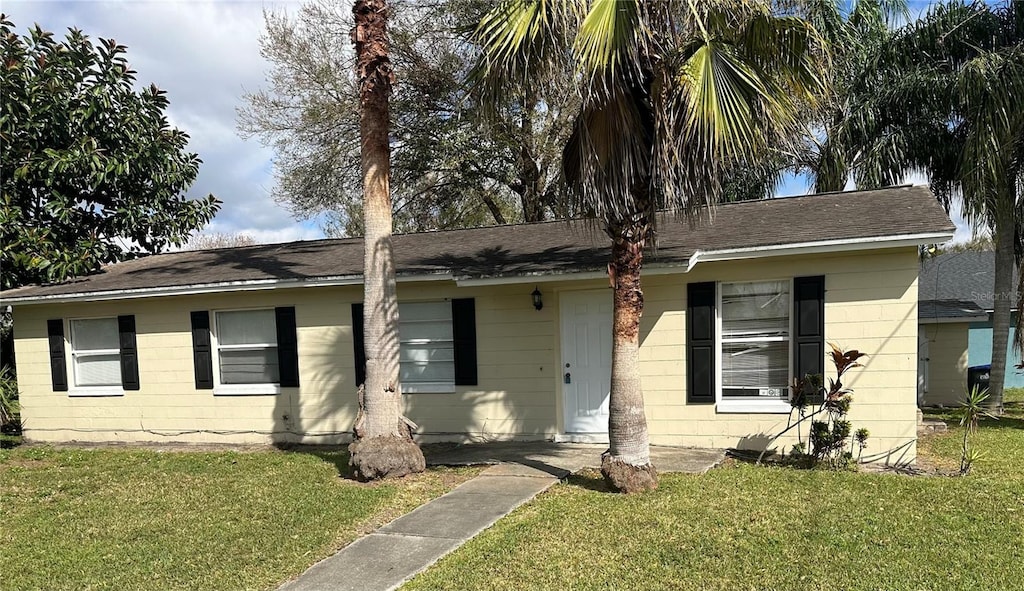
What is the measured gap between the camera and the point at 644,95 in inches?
246

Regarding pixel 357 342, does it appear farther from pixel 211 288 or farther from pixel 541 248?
pixel 541 248

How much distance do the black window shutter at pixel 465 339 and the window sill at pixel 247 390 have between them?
10.6ft

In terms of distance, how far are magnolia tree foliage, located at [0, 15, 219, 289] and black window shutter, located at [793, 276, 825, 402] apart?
13.0m

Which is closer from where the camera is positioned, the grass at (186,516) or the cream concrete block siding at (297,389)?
the grass at (186,516)

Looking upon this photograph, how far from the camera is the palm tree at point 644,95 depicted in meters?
5.73

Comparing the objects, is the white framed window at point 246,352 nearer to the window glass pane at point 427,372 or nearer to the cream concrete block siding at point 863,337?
the window glass pane at point 427,372

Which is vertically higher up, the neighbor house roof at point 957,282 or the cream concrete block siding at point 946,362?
the neighbor house roof at point 957,282

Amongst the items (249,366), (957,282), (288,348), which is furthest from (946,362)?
(249,366)

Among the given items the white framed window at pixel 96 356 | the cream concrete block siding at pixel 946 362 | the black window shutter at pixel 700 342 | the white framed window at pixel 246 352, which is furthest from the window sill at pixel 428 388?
the cream concrete block siding at pixel 946 362

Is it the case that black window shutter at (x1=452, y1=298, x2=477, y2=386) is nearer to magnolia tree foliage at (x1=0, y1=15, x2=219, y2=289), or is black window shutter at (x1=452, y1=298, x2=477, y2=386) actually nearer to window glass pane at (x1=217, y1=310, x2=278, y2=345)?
window glass pane at (x1=217, y1=310, x2=278, y2=345)

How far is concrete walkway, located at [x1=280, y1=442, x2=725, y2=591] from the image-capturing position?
15.7 feet

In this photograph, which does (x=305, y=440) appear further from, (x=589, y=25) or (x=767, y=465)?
(x=589, y=25)

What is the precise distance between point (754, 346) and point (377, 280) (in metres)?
5.02

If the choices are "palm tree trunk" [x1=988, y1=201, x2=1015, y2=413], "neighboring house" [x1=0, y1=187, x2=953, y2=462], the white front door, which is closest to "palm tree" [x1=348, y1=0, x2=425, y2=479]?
"neighboring house" [x1=0, y1=187, x2=953, y2=462]
